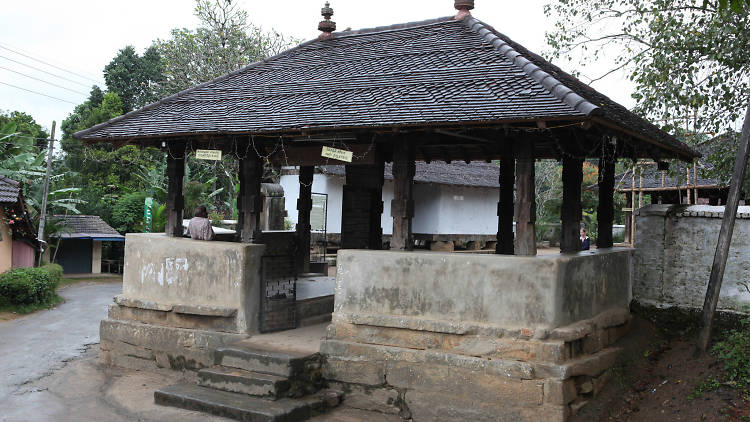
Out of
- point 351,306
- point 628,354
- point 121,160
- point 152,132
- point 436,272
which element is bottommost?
point 628,354

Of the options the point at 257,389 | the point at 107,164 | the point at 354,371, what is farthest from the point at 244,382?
the point at 107,164

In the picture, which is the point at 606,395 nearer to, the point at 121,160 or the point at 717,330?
the point at 717,330

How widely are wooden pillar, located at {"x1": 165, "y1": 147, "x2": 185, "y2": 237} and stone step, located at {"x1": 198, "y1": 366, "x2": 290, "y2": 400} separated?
2.75 metres

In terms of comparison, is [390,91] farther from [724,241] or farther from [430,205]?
[430,205]

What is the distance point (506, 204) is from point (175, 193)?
5.03 metres

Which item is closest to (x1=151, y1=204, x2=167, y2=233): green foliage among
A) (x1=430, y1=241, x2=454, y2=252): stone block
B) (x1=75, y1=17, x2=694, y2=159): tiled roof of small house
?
(x1=430, y1=241, x2=454, y2=252): stone block

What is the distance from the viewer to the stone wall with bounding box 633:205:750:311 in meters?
8.90

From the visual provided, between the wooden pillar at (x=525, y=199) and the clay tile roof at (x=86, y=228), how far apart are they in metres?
20.2

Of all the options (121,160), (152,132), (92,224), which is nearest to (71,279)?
(92,224)

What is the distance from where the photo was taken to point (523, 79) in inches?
287

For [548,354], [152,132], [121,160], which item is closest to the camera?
[548,354]

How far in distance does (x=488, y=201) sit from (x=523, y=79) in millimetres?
17156

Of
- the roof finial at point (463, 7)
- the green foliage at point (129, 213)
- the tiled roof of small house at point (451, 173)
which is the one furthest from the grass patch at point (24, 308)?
the roof finial at point (463, 7)

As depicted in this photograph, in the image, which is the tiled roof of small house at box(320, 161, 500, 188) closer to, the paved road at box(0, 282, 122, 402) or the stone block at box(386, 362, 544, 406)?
the paved road at box(0, 282, 122, 402)
